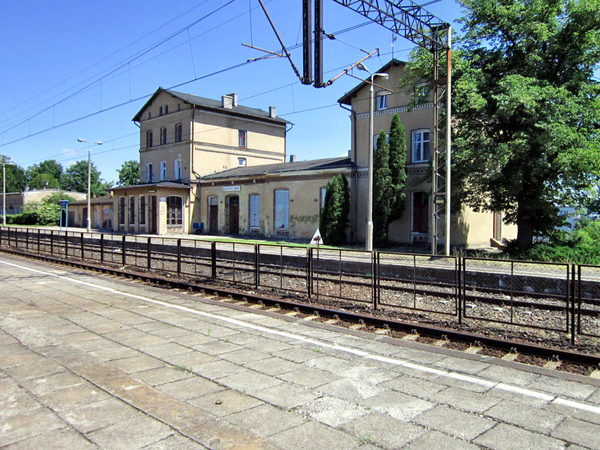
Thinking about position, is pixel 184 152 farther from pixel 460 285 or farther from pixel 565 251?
pixel 460 285

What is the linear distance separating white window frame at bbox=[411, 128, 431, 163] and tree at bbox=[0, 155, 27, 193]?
120m

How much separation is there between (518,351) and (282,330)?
3750 millimetres

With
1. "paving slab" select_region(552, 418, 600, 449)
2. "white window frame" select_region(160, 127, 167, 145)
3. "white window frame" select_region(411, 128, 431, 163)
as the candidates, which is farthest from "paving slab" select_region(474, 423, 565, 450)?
"white window frame" select_region(160, 127, 167, 145)

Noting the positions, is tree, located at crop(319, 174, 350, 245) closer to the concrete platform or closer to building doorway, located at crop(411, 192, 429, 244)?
building doorway, located at crop(411, 192, 429, 244)

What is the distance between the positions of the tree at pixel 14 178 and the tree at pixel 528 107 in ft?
412

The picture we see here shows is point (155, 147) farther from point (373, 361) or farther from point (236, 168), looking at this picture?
point (373, 361)

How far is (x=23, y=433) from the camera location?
3.79 metres

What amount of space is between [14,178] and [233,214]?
115885 millimetres

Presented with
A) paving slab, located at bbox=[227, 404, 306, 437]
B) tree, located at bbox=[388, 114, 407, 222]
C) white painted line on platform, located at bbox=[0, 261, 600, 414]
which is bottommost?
white painted line on platform, located at bbox=[0, 261, 600, 414]

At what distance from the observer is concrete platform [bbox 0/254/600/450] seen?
12.4 feet

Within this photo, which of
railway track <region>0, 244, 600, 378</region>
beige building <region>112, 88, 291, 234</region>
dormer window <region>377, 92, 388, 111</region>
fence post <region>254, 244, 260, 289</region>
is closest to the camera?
railway track <region>0, 244, 600, 378</region>

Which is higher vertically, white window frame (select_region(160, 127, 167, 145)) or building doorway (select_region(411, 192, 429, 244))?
white window frame (select_region(160, 127, 167, 145))

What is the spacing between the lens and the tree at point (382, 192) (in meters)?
24.7

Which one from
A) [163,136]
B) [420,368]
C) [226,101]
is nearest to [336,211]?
[420,368]
